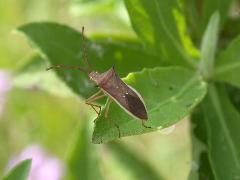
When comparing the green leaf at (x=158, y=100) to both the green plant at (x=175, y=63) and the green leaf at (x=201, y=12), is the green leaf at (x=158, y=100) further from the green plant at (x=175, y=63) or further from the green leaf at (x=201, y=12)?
the green leaf at (x=201, y=12)

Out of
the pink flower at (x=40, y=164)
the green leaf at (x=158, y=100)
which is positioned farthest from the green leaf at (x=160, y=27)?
the pink flower at (x=40, y=164)

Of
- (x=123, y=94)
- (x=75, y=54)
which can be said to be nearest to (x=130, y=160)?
(x=75, y=54)

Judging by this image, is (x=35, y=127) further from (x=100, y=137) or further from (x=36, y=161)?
(x=100, y=137)

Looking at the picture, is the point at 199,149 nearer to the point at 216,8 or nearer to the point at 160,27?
the point at 160,27

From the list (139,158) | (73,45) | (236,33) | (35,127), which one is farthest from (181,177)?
(73,45)

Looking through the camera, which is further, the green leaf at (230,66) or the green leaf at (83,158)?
the green leaf at (83,158)

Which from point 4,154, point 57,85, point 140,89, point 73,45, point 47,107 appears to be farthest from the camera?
point 47,107
